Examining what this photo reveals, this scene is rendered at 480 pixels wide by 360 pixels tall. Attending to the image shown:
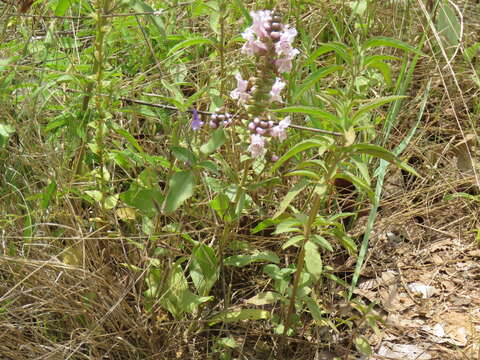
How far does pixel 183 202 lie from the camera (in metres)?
1.94

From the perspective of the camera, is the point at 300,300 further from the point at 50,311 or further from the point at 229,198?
the point at 50,311

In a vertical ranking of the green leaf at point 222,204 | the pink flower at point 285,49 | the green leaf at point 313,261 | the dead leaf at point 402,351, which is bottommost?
the dead leaf at point 402,351

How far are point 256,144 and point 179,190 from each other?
24 centimetres

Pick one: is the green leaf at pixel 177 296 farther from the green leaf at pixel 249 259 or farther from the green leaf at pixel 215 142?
the green leaf at pixel 215 142

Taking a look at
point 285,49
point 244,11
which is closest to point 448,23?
point 244,11

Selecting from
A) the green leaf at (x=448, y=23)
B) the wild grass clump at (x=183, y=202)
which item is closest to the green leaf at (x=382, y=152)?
the wild grass clump at (x=183, y=202)

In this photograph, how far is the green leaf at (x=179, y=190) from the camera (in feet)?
5.59

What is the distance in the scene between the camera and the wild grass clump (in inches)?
70.9

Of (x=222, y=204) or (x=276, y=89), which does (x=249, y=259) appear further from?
(x=276, y=89)

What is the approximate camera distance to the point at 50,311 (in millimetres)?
1964

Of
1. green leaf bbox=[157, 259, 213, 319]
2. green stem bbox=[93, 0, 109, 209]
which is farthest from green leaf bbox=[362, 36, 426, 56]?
green leaf bbox=[157, 259, 213, 319]

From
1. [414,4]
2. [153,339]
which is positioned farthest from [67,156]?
[414,4]

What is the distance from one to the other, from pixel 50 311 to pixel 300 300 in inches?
29.2

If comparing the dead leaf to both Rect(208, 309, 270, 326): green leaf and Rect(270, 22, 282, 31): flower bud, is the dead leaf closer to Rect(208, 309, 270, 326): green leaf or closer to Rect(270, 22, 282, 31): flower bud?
Rect(208, 309, 270, 326): green leaf
